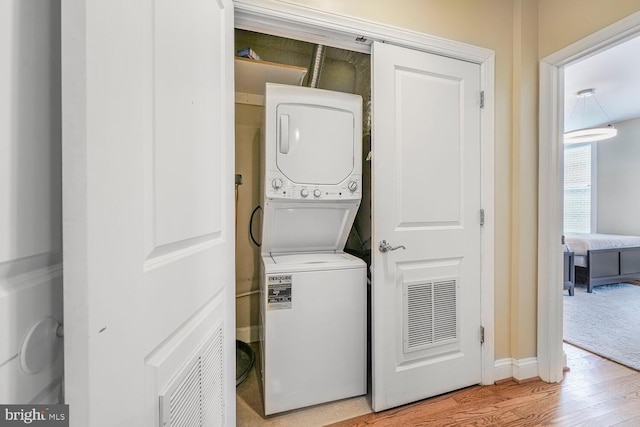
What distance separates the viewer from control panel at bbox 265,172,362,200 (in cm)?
156

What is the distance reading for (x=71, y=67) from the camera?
16.1 inches

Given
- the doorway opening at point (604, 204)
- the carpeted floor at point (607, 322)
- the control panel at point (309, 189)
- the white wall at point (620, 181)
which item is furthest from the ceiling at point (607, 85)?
the carpeted floor at point (607, 322)

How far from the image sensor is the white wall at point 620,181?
502 cm

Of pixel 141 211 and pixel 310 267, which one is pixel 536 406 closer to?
pixel 310 267

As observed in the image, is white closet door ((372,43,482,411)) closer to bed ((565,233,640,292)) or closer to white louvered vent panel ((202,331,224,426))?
white louvered vent panel ((202,331,224,426))

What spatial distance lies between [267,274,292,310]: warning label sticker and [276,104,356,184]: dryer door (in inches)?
22.3

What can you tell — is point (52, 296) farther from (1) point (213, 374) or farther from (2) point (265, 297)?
(2) point (265, 297)

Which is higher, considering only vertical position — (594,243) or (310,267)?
(310,267)

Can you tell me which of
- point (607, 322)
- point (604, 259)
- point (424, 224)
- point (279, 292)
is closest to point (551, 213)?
point (424, 224)

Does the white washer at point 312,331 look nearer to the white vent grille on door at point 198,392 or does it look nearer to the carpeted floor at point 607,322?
the white vent grille on door at point 198,392

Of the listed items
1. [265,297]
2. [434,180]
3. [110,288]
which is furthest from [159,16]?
[434,180]

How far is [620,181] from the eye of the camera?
5.23m

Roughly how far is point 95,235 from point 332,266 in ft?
4.17

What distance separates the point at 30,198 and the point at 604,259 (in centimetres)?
573
